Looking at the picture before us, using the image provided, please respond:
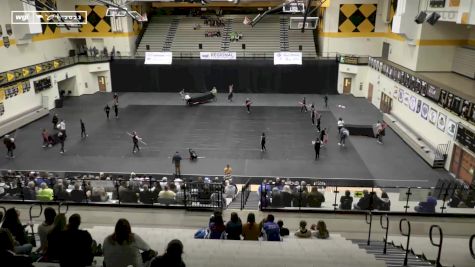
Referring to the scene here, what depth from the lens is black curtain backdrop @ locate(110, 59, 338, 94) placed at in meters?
30.8

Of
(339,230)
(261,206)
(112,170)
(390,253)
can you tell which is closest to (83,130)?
(112,170)

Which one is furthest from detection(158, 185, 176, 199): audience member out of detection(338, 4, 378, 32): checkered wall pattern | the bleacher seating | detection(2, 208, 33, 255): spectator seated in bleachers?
detection(338, 4, 378, 32): checkered wall pattern

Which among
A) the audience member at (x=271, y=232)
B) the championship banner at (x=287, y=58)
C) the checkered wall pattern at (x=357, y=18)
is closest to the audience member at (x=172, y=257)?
the audience member at (x=271, y=232)

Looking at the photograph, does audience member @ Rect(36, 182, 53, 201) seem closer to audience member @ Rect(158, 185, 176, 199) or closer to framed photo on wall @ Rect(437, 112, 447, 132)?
audience member @ Rect(158, 185, 176, 199)

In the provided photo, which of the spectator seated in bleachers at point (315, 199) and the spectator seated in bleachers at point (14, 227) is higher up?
the spectator seated in bleachers at point (14, 227)

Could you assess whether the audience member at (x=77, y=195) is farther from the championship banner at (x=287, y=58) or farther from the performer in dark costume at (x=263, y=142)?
the championship banner at (x=287, y=58)

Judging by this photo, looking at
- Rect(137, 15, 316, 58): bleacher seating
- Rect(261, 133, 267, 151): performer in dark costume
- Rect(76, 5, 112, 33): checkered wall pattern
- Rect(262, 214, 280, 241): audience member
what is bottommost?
Rect(261, 133, 267, 151): performer in dark costume

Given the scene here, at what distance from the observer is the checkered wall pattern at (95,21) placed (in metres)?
32.2

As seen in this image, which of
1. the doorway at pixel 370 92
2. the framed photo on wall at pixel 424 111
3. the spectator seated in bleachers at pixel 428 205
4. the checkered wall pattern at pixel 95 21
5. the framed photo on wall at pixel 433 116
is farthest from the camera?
the checkered wall pattern at pixel 95 21

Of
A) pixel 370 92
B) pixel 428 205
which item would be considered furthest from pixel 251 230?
pixel 370 92

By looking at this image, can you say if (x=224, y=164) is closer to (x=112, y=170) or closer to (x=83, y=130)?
(x=112, y=170)

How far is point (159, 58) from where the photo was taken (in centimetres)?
2934

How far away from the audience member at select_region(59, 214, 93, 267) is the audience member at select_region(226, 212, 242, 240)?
299 cm

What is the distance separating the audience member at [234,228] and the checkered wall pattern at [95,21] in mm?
29307
